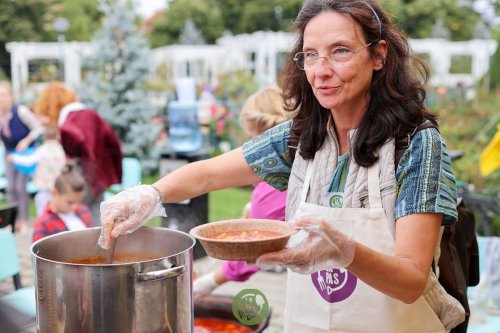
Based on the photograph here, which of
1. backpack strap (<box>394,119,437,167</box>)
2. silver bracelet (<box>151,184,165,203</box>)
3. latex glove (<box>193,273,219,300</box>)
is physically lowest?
latex glove (<box>193,273,219,300</box>)

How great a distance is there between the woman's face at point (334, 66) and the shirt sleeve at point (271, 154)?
0.28m

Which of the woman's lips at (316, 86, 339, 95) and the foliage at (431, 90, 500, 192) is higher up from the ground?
the woman's lips at (316, 86, 339, 95)

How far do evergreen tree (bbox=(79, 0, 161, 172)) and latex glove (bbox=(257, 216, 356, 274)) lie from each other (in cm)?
964

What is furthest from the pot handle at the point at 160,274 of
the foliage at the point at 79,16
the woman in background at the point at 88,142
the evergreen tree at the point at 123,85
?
the foliage at the point at 79,16

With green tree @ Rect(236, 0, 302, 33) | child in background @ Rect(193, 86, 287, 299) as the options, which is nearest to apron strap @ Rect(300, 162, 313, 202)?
child in background @ Rect(193, 86, 287, 299)

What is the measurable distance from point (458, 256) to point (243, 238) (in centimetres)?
85

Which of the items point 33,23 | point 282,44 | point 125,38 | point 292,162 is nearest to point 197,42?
point 282,44

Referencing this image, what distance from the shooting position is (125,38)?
11.1 meters

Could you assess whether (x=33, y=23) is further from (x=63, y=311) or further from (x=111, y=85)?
(x=63, y=311)

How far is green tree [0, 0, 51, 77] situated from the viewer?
113 ft

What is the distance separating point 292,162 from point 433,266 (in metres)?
0.50

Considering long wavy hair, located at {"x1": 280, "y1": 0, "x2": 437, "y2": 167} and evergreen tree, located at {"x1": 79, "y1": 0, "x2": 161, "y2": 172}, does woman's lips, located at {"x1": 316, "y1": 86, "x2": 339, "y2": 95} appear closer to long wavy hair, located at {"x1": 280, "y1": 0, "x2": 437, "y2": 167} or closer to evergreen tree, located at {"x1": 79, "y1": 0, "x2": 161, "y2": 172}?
long wavy hair, located at {"x1": 280, "y1": 0, "x2": 437, "y2": 167}

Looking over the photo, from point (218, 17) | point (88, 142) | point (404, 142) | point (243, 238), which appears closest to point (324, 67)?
point (404, 142)

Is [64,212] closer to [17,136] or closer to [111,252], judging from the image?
[111,252]
